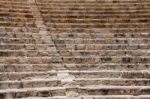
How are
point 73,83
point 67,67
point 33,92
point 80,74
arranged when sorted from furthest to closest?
point 67,67
point 80,74
point 73,83
point 33,92

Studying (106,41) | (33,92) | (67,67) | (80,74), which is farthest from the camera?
(106,41)

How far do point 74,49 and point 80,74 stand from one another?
838mm

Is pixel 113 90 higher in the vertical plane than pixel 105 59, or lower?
lower

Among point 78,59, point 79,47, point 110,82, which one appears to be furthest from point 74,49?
point 110,82

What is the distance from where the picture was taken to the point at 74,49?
222 inches

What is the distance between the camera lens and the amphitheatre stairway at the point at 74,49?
14.7ft

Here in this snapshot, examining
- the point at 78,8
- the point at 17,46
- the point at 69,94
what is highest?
the point at 78,8

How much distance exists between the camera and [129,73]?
16.2ft

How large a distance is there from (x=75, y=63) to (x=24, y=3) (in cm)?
253

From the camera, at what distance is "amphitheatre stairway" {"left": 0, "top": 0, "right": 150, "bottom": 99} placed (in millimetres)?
4488

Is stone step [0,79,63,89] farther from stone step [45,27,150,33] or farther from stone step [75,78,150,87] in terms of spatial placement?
stone step [45,27,150,33]

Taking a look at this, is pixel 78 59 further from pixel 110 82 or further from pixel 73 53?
pixel 110 82

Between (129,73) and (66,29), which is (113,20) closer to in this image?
(66,29)

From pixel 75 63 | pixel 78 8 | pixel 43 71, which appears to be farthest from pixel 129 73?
pixel 78 8
